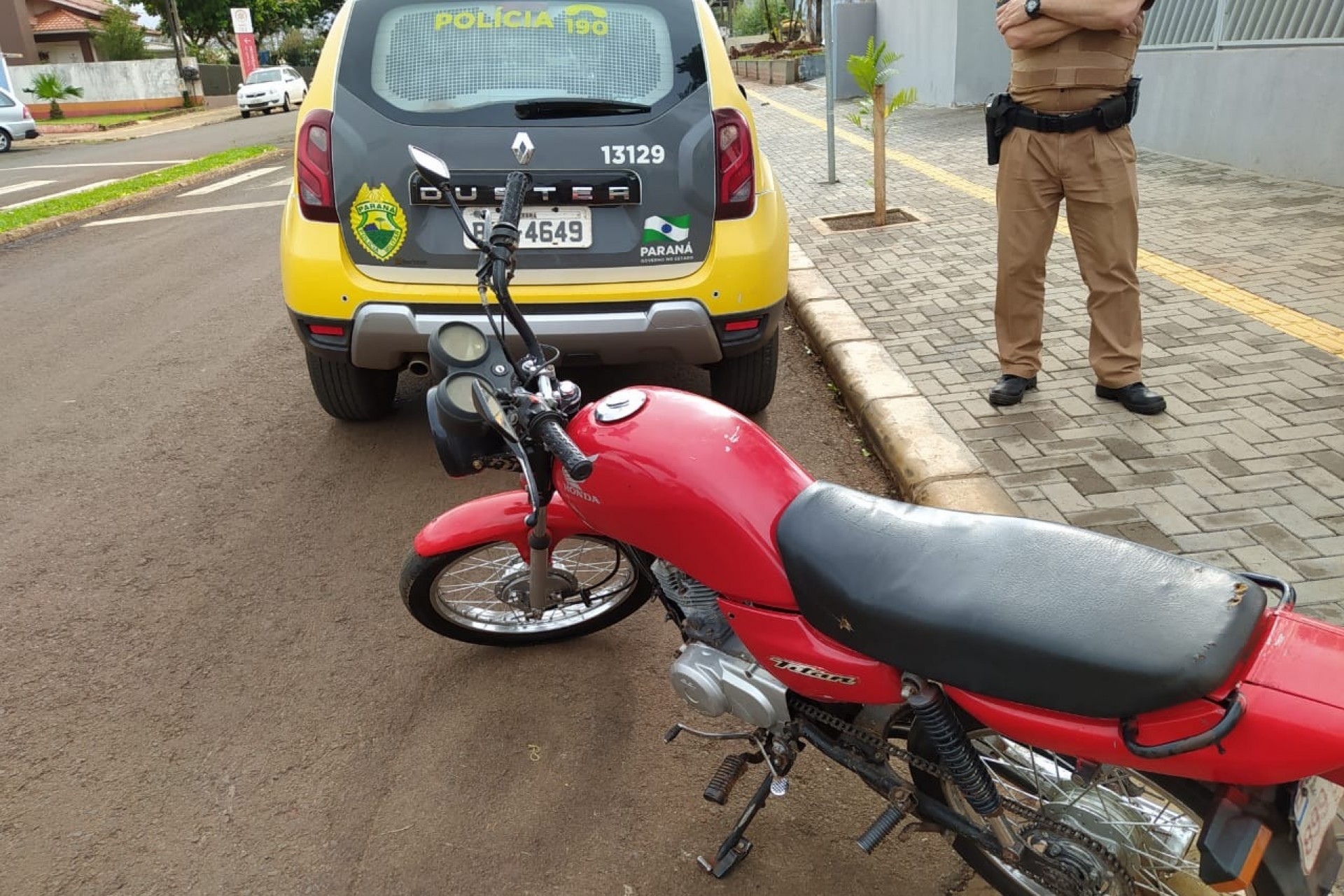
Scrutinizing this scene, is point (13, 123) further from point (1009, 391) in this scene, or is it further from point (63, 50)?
point (63, 50)

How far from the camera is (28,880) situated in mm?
2348

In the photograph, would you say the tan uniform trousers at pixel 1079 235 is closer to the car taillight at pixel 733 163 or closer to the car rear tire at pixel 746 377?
the car rear tire at pixel 746 377

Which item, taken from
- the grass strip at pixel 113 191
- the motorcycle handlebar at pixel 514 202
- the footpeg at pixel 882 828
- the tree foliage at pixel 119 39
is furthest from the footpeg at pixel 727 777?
the tree foliage at pixel 119 39

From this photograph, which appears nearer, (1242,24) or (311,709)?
(311,709)

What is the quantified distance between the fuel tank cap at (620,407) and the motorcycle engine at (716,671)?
13.0 inches

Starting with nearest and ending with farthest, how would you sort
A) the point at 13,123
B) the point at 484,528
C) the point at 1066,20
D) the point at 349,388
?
the point at 484,528
the point at 1066,20
the point at 349,388
the point at 13,123

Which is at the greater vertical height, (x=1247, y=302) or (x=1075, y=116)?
(x=1075, y=116)

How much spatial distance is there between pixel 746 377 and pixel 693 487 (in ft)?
8.55

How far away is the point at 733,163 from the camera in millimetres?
4000

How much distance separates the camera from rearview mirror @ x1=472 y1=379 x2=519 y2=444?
196cm

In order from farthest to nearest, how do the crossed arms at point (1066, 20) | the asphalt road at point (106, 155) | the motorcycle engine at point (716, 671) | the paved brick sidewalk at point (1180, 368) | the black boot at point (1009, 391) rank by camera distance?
the asphalt road at point (106, 155) < the black boot at point (1009, 391) < the crossed arms at point (1066, 20) < the paved brick sidewalk at point (1180, 368) < the motorcycle engine at point (716, 671)

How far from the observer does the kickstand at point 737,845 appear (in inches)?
89.4

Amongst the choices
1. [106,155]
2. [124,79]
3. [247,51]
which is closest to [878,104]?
[106,155]

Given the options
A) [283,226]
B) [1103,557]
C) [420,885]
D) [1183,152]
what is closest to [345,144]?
[283,226]
